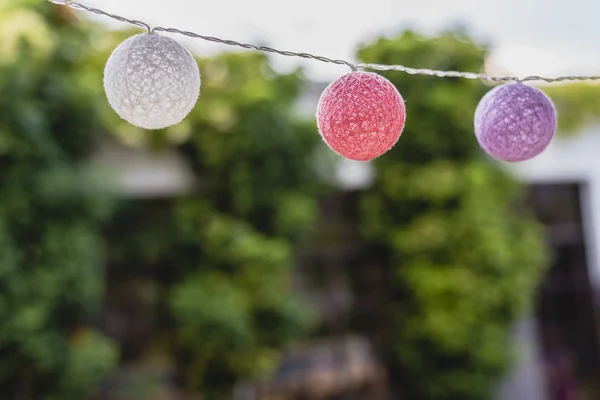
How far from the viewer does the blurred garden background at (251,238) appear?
117 inches

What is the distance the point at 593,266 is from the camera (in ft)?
17.9

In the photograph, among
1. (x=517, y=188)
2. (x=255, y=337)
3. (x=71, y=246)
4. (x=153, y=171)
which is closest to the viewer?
(x=71, y=246)

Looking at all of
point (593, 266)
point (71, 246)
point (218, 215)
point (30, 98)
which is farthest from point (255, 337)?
point (593, 266)

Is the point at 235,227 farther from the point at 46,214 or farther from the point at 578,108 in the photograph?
the point at 578,108

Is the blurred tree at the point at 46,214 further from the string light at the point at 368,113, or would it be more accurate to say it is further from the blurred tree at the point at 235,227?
the string light at the point at 368,113

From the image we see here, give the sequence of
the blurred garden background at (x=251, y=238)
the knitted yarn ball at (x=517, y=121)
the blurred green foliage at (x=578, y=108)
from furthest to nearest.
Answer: the blurred green foliage at (x=578, y=108) < the blurred garden background at (x=251, y=238) < the knitted yarn ball at (x=517, y=121)

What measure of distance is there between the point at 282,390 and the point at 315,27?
2.43 m

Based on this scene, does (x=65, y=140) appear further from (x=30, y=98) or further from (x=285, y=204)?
(x=285, y=204)

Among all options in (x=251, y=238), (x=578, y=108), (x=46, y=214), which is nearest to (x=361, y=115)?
(x=46, y=214)

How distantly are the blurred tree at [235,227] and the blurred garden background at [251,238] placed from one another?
0.04 feet

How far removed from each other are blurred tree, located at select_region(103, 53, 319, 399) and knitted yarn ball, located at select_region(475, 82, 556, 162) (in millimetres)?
2350

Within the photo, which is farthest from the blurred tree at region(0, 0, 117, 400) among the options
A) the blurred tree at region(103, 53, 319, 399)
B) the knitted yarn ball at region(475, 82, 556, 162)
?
the knitted yarn ball at region(475, 82, 556, 162)

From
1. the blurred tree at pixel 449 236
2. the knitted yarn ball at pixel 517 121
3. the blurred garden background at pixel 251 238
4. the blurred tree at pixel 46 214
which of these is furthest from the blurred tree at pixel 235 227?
the knitted yarn ball at pixel 517 121

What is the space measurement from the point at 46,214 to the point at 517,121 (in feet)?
7.69
